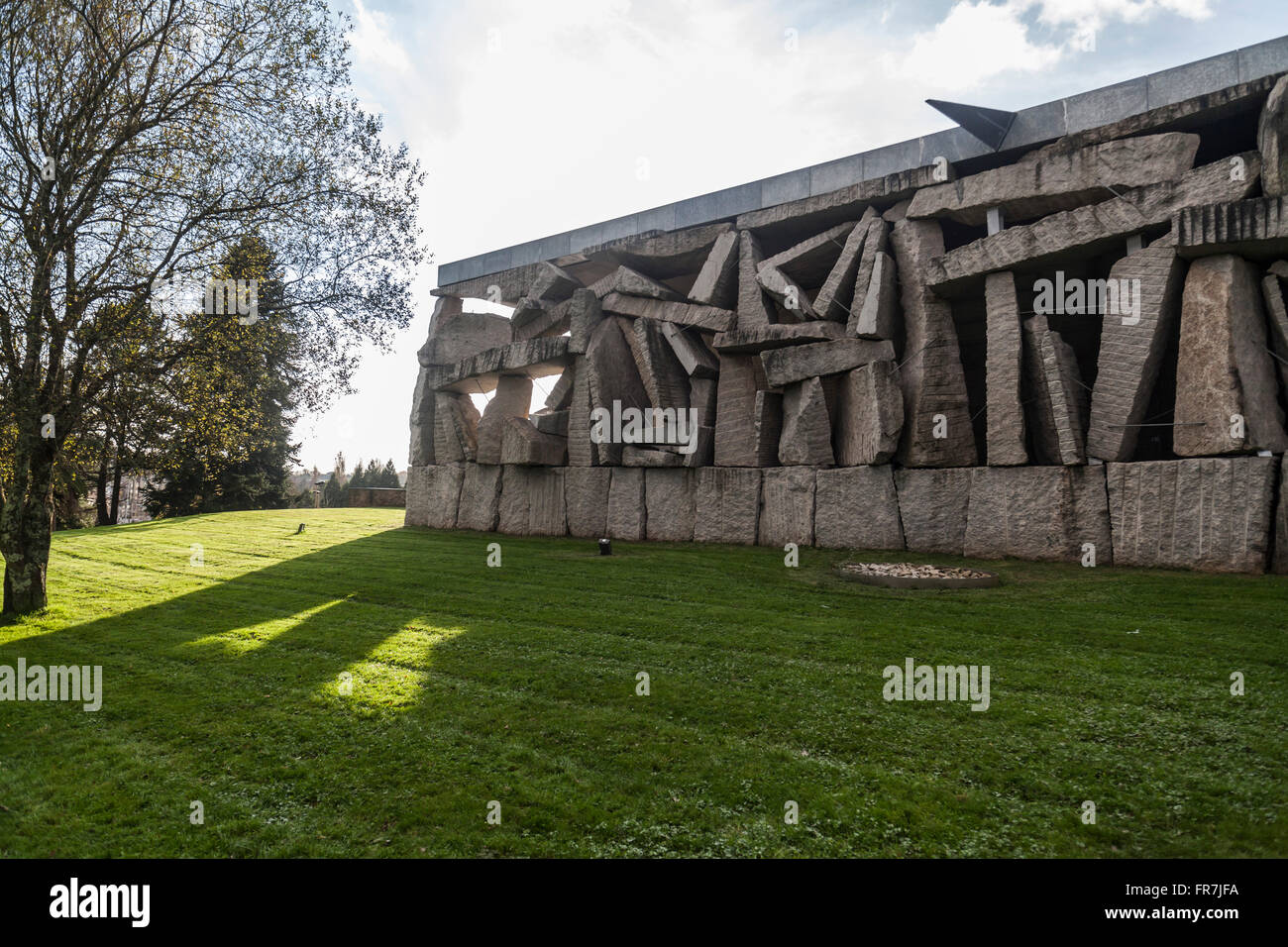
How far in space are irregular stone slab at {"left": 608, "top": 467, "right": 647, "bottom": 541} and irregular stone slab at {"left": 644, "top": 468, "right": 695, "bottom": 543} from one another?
185 mm

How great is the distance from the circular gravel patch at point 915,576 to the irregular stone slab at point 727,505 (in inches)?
143

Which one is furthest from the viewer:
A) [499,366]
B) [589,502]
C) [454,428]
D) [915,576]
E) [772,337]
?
[454,428]

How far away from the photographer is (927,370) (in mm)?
13562

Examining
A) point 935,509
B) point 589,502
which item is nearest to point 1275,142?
point 935,509

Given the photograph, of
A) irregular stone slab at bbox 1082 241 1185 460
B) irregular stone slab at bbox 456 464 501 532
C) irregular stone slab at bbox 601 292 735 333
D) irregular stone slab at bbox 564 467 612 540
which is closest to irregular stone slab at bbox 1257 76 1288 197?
irregular stone slab at bbox 1082 241 1185 460

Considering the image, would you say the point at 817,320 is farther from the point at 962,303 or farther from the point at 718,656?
the point at 718,656

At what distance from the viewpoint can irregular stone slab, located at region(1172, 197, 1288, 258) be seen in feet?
32.8

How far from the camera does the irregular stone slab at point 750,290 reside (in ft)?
53.6

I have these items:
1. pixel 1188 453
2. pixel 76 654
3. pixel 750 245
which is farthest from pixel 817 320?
pixel 76 654

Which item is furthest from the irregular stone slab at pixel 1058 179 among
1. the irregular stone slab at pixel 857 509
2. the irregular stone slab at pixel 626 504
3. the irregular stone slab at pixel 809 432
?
the irregular stone slab at pixel 626 504

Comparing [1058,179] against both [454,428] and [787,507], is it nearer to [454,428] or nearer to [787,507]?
[787,507]

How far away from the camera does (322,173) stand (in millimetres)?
12312

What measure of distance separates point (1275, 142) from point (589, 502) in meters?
14.7

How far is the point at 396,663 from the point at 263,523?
19289 mm
